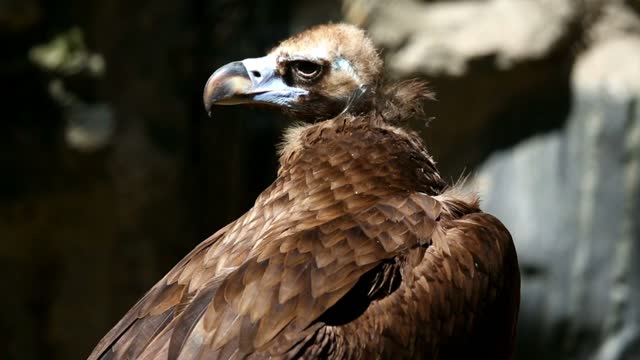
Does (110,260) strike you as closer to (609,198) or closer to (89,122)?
(89,122)

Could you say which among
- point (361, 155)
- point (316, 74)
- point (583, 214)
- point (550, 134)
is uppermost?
point (316, 74)

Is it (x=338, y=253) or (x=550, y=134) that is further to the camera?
(x=550, y=134)

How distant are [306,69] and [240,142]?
3341 mm

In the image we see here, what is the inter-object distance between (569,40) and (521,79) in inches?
10.8

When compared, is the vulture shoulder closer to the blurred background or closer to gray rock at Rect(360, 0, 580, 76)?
the blurred background

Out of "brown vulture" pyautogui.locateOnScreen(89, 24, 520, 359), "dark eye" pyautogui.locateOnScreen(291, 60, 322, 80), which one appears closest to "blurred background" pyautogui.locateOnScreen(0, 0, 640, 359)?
"brown vulture" pyautogui.locateOnScreen(89, 24, 520, 359)

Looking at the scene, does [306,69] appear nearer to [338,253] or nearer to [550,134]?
[338,253]

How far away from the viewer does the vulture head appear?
3516 millimetres

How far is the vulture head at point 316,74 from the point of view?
138 inches

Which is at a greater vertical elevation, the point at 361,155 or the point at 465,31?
the point at 361,155

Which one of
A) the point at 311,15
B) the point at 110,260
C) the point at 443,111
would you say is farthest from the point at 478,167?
the point at 110,260

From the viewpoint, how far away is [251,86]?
3.50m


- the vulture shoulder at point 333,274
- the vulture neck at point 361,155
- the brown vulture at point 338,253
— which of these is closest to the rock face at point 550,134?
the brown vulture at point 338,253

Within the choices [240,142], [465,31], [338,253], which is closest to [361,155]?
[338,253]
